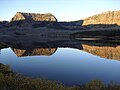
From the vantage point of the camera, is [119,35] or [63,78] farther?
[119,35]

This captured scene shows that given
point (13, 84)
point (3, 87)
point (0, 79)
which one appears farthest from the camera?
point (0, 79)

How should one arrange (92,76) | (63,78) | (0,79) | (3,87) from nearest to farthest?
(3,87) < (0,79) < (63,78) < (92,76)

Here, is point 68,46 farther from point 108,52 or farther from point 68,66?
point 68,66


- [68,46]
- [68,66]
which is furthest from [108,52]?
[68,66]

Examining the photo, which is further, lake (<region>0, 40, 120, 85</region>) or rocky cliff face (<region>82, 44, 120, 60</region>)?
rocky cliff face (<region>82, 44, 120, 60</region>)

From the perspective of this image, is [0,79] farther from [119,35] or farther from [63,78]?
[119,35]

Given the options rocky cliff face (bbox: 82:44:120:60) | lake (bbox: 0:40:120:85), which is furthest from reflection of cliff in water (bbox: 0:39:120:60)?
lake (bbox: 0:40:120:85)

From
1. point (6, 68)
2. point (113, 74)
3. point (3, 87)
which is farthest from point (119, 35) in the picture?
point (3, 87)

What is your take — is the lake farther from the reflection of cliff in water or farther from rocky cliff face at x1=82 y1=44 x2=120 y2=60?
the reflection of cliff in water

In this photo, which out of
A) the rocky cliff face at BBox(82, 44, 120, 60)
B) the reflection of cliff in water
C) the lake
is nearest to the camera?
the lake

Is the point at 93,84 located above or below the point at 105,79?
above

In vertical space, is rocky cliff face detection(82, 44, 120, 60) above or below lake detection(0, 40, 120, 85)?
below

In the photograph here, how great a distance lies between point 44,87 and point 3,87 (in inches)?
106

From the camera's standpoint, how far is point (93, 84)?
19062mm
